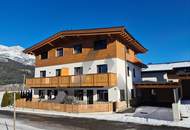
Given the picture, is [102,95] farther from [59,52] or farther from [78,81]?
[59,52]

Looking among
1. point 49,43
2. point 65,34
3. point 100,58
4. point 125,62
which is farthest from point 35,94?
point 125,62

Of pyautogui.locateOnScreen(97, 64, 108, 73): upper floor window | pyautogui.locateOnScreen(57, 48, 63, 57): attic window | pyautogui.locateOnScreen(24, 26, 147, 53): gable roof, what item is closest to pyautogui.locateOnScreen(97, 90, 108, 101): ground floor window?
pyautogui.locateOnScreen(97, 64, 108, 73): upper floor window

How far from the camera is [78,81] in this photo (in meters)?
26.8

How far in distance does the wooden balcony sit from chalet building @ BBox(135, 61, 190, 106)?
4.41 metres

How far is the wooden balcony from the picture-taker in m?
24.5

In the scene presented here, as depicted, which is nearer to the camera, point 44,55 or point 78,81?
point 78,81

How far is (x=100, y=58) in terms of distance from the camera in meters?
27.4

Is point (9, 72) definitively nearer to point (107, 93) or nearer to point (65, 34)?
point (65, 34)

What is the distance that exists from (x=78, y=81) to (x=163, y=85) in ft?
33.4

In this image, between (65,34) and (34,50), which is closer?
(65,34)

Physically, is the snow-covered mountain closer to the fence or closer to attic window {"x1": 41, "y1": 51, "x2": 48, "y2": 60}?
attic window {"x1": 41, "y1": 51, "x2": 48, "y2": 60}

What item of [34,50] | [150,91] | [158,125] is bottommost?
[158,125]

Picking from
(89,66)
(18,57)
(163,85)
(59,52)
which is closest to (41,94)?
(59,52)

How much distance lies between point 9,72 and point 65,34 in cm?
5592
